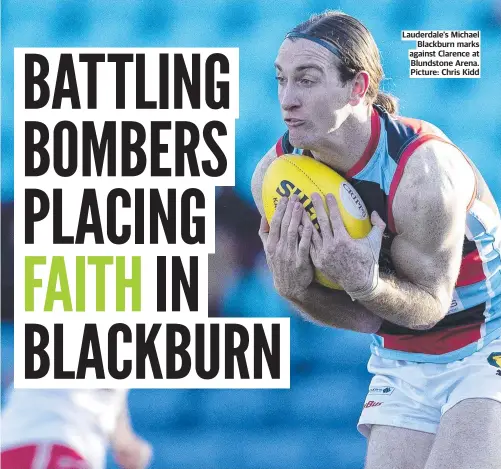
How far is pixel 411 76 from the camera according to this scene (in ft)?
11.8

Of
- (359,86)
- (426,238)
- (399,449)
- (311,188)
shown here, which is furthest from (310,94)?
(399,449)

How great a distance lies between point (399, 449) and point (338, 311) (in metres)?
0.49

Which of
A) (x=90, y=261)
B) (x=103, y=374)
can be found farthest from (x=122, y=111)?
(x=103, y=374)

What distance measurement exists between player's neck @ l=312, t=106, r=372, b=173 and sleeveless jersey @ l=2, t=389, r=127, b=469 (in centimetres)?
146

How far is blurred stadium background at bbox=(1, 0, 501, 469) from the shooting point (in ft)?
11.8

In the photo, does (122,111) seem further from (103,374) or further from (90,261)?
(103,374)

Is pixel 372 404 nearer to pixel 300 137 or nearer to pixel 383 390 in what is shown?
pixel 383 390

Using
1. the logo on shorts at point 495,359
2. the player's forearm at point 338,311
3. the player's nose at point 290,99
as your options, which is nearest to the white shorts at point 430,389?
the logo on shorts at point 495,359

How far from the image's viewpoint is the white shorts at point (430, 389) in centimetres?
267

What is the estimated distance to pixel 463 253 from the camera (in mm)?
2752

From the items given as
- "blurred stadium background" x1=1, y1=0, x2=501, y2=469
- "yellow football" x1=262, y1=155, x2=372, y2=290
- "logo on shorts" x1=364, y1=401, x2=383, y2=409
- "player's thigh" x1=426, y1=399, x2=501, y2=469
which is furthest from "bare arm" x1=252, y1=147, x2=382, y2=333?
"blurred stadium background" x1=1, y1=0, x2=501, y2=469

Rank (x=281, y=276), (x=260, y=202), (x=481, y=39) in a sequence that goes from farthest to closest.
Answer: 1. (x=481, y=39)
2. (x=260, y=202)
3. (x=281, y=276)

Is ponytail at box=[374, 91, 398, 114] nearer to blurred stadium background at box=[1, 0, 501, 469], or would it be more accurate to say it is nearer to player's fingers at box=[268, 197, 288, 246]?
blurred stadium background at box=[1, 0, 501, 469]

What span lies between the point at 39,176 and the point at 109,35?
64 centimetres
